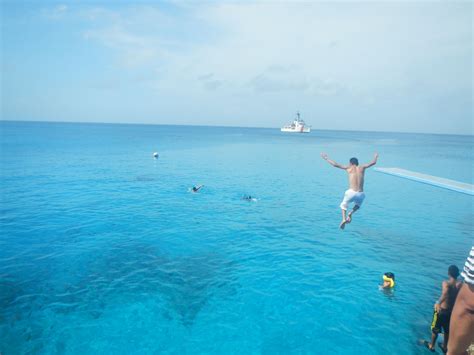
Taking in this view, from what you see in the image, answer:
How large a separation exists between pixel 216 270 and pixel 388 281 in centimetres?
782

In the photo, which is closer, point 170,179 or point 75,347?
point 75,347

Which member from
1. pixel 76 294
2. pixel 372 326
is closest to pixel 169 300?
pixel 76 294

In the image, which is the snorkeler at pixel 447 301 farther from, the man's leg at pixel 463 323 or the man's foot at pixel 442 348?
the man's leg at pixel 463 323

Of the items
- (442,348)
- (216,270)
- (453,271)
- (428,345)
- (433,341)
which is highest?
(453,271)

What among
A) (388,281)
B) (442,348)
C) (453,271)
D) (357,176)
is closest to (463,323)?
(453,271)

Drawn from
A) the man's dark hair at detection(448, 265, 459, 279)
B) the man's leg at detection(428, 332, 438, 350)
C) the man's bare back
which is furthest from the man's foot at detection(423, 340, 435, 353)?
the man's bare back

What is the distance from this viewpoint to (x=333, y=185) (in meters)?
35.5

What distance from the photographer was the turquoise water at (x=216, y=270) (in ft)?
32.9

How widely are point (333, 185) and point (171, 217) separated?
71.0ft

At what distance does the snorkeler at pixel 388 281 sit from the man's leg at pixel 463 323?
6.71 meters

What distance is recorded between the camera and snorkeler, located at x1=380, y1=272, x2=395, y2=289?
12.6 metres

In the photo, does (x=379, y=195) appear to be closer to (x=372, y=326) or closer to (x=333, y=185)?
(x=333, y=185)

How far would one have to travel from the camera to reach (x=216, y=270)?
1424 cm

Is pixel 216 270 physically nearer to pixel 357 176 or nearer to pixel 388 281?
pixel 388 281
